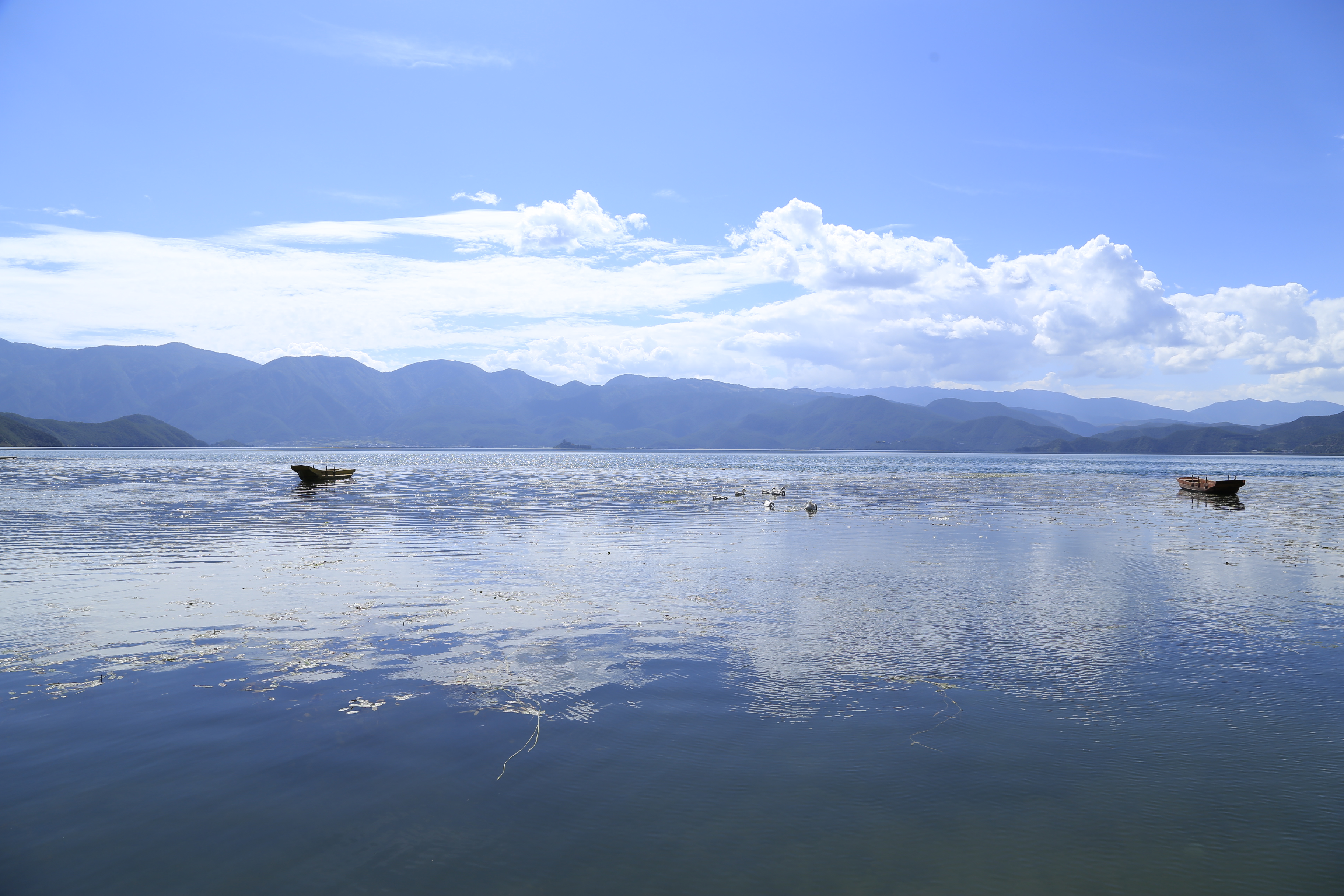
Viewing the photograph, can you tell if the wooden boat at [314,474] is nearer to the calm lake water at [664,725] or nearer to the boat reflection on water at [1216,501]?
the calm lake water at [664,725]

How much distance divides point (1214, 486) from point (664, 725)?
289 ft

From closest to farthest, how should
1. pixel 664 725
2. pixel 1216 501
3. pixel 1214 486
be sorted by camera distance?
pixel 664 725 → pixel 1216 501 → pixel 1214 486

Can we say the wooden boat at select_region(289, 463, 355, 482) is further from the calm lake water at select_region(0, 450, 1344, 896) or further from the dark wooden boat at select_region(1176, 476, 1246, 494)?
the dark wooden boat at select_region(1176, 476, 1246, 494)

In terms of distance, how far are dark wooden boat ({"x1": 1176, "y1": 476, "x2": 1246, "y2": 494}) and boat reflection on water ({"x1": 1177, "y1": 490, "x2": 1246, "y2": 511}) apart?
1.13 feet

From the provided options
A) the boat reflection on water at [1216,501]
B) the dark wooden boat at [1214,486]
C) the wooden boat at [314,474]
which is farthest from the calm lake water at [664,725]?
the wooden boat at [314,474]

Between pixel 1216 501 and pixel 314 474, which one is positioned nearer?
pixel 1216 501

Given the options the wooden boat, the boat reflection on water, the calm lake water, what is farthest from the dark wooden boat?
the wooden boat

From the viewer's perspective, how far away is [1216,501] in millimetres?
72812

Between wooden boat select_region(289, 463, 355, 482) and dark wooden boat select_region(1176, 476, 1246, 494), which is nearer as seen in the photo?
dark wooden boat select_region(1176, 476, 1246, 494)

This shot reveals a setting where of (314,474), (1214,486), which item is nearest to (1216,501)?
(1214,486)

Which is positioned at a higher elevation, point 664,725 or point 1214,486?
point 1214,486

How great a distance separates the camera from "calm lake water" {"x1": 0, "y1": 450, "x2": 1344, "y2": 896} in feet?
29.2

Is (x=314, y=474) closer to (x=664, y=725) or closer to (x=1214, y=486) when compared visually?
(x=664, y=725)

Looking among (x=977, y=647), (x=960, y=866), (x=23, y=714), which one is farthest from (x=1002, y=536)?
(x=23, y=714)
